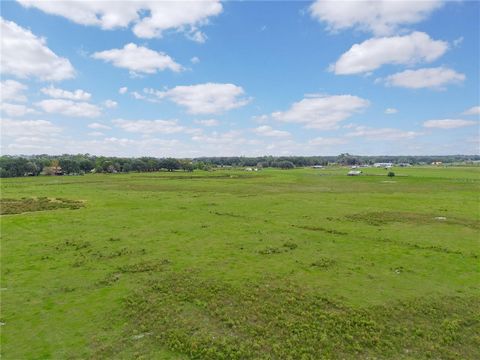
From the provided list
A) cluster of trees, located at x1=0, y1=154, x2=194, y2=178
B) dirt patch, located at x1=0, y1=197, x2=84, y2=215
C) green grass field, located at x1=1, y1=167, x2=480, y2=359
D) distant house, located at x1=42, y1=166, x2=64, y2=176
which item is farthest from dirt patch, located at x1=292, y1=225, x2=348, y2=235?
distant house, located at x1=42, y1=166, x2=64, y2=176

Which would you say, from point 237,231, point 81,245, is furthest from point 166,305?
point 237,231

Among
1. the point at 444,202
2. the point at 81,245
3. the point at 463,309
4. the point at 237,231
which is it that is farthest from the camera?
the point at 444,202

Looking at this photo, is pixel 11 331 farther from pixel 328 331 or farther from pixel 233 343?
pixel 328 331

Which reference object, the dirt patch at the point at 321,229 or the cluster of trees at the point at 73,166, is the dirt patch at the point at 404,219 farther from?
the cluster of trees at the point at 73,166

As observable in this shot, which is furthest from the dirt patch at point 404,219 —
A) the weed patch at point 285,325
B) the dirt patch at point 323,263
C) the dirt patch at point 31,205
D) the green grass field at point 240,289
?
the dirt patch at point 31,205

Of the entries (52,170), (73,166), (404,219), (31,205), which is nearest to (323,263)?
(404,219)

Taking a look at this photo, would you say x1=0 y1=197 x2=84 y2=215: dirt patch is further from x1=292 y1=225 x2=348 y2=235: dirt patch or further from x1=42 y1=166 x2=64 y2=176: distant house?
x1=42 y1=166 x2=64 y2=176: distant house

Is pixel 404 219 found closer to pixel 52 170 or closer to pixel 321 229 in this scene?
pixel 321 229
